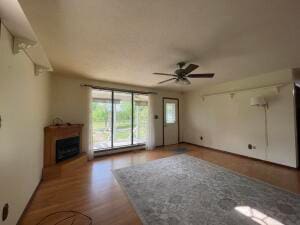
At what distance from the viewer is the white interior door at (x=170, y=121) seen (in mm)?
6219

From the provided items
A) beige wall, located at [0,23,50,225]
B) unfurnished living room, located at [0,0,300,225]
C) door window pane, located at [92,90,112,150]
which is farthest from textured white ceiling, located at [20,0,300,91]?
door window pane, located at [92,90,112,150]

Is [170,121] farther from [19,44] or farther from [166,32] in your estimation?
[19,44]

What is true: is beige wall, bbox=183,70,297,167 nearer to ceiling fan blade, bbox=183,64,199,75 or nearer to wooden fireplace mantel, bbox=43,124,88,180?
ceiling fan blade, bbox=183,64,199,75

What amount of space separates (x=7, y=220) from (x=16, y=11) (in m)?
2.16

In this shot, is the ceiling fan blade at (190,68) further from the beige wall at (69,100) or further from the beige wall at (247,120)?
the beige wall at (69,100)

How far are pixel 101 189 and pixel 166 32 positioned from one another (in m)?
2.77

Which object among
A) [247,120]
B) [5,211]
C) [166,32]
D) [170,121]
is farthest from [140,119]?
[5,211]

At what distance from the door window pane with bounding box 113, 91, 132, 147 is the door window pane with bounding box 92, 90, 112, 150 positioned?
0.21 metres

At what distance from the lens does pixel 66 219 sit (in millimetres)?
1879

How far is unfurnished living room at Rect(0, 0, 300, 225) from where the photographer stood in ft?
5.31

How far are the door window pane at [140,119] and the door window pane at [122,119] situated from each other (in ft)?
0.77

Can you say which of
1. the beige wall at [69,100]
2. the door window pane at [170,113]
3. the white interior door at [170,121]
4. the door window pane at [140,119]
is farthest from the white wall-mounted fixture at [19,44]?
the door window pane at [170,113]

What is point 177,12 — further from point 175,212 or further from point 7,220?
point 7,220

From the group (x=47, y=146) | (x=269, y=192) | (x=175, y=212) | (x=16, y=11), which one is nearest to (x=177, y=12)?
(x=16, y=11)
